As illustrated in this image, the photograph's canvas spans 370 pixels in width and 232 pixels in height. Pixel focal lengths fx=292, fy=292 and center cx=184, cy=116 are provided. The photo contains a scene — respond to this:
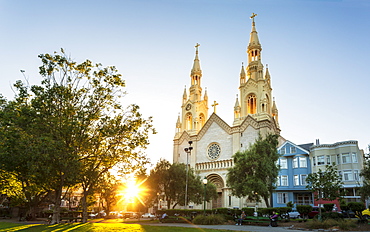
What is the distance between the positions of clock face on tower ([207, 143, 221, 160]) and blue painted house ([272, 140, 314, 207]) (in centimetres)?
1493

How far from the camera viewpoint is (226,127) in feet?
196

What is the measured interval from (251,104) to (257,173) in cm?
2991

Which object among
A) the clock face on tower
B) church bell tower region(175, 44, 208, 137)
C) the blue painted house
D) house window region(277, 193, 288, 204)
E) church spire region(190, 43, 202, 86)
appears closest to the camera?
the blue painted house

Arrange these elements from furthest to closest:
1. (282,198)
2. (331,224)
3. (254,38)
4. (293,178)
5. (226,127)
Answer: (254,38) → (226,127) → (282,198) → (293,178) → (331,224)

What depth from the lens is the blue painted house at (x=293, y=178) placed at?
4419 cm

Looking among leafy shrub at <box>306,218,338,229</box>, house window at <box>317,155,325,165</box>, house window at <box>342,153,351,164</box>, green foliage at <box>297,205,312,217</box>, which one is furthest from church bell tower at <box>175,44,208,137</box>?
leafy shrub at <box>306,218,338,229</box>

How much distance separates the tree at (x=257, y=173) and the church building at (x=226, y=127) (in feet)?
54.7

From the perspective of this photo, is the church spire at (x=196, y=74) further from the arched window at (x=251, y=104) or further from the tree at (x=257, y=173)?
the tree at (x=257, y=173)

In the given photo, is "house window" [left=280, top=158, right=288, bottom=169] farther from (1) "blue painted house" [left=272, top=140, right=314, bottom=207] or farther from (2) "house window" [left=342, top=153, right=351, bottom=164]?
(2) "house window" [left=342, top=153, right=351, bottom=164]

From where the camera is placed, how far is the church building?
183 feet

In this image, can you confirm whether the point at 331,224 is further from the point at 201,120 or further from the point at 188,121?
the point at 188,121

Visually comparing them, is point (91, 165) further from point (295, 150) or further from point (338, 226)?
point (295, 150)

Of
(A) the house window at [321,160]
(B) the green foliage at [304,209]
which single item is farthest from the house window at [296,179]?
(B) the green foliage at [304,209]

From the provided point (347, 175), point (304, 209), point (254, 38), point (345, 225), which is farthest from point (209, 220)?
point (254, 38)
